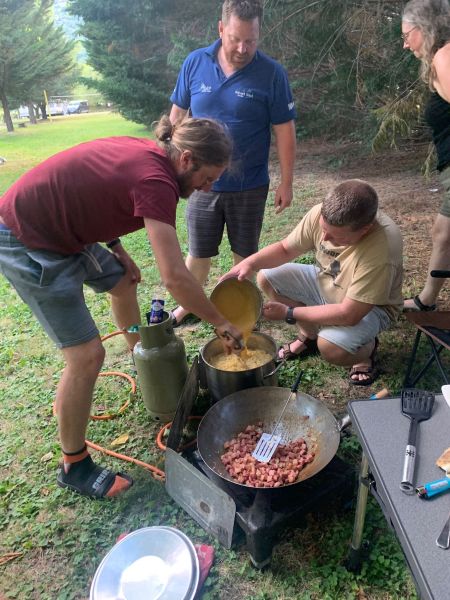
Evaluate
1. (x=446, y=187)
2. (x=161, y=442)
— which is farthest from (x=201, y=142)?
(x=446, y=187)

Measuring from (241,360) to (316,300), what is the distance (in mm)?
628

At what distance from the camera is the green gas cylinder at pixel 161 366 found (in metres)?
2.26

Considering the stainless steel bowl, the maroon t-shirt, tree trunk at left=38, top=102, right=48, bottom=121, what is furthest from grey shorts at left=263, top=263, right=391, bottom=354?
tree trunk at left=38, top=102, right=48, bottom=121

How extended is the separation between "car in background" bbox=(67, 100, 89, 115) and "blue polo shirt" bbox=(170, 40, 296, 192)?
108 feet

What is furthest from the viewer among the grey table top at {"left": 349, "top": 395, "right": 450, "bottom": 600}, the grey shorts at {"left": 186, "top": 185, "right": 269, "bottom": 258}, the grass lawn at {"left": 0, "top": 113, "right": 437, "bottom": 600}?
the grey shorts at {"left": 186, "top": 185, "right": 269, "bottom": 258}

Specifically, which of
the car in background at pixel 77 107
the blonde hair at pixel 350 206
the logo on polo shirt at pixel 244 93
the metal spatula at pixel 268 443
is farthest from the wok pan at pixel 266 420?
the car in background at pixel 77 107

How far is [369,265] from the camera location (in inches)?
86.4

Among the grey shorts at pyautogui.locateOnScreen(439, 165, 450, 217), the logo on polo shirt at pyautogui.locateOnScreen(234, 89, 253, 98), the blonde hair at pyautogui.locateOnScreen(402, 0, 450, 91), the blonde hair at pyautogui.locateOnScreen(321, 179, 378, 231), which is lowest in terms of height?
the grey shorts at pyautogui.locateOnScreen(439, 165, 450, 217)

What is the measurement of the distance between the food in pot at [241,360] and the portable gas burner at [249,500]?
49 cm

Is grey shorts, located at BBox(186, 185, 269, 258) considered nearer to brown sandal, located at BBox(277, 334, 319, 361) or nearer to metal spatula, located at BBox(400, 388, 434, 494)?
brown sandal, located at BBox(277, 334, 319, 361)

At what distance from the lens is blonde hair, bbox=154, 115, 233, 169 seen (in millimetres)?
1748

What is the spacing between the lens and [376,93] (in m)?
5.99

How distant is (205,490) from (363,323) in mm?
1217

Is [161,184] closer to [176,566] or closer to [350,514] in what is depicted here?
[176,566]
